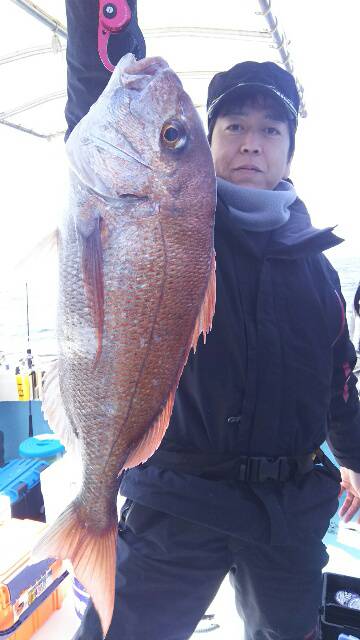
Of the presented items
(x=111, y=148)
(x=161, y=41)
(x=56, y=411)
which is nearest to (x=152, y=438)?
(x=56, y=411)

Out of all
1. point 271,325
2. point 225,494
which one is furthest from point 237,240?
point 225,494

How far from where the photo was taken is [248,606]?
74.2 inches

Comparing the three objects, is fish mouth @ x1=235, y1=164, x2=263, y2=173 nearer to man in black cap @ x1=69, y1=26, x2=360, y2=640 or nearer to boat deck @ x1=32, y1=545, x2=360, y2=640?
man in black cap @ x1=69, y1=26, x2=360, y2=640

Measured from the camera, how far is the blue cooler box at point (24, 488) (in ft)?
10.3

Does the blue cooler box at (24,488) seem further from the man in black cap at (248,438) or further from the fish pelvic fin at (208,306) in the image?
the fish pelvic fin at (208,306)

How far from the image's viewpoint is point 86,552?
51.5 inches

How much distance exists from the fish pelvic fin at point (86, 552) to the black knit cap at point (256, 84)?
171cm

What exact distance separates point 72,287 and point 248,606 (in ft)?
5.08

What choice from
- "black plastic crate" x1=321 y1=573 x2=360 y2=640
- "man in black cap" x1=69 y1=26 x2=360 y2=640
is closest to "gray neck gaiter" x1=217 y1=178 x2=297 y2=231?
"man in black cap" x1=69 y1=26 x2=360 y2=640

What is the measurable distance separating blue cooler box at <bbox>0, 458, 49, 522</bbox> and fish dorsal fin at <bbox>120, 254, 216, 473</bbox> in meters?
2.17

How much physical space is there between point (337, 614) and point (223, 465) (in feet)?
4.08

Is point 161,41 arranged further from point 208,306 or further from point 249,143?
point 208,306

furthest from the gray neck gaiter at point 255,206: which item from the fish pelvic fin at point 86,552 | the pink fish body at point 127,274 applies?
the fish pelvic fin at point 86,552

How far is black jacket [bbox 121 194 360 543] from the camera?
5.57 ft
